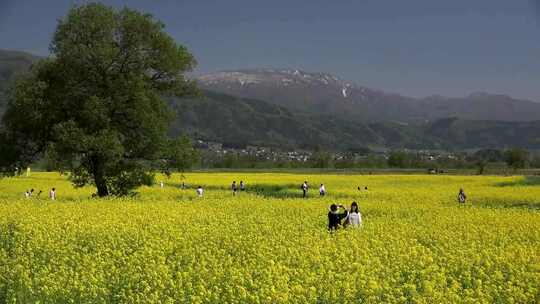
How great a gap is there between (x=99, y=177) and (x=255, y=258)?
23913 mm

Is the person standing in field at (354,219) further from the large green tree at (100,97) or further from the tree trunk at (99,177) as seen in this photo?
the tree trunk at (99,177)

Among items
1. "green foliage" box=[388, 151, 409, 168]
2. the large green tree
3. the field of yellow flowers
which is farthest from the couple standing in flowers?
"green foliage" box=[388, 151, 409, 168]

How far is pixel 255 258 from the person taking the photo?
14672 millimetres

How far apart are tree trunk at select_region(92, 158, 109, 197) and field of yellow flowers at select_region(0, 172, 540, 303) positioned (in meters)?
9.57

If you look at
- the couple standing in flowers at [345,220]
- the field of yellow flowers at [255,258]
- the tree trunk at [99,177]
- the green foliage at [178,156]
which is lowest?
the field of yellow flowers at [255,258]

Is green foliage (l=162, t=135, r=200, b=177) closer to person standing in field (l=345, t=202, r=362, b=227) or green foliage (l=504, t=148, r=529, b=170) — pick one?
person standing in field (l=345, t=202, r=362, b=227)

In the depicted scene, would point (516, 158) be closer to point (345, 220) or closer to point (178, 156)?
point (178, 156)

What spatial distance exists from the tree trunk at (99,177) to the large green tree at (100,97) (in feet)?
0.21

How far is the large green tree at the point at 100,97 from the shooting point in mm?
33438

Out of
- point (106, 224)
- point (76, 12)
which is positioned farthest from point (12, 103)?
point (106, 224)

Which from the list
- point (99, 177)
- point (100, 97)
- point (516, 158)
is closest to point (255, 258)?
point (100, 97)

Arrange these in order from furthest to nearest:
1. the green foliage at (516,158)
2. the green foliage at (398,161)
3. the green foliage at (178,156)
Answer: the green foliage at (398,161)
the green foliage at (516,158)
the green foliage at (178,156)

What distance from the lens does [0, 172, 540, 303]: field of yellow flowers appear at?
11078 millimetres

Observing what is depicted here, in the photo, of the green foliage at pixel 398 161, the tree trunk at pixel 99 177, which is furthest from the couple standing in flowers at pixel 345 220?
the green foliage at pixel 398 161
